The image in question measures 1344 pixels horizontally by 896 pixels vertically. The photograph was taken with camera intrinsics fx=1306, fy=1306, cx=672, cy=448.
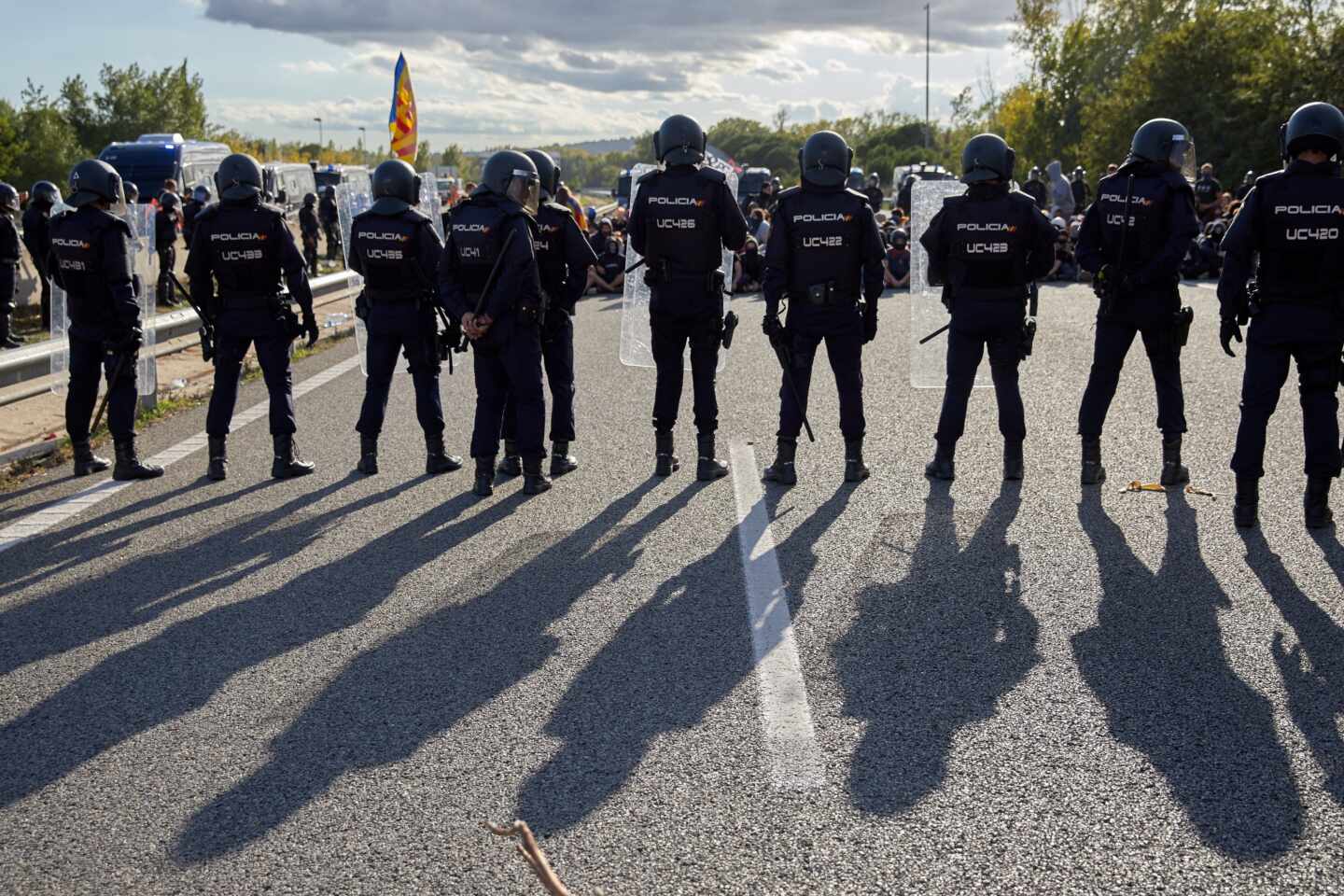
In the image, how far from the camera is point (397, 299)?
25.6 ft

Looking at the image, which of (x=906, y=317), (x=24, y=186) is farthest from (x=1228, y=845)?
(x=24, y=186)

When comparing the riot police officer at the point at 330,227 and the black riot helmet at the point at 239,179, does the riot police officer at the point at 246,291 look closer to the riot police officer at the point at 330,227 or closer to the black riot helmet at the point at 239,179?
the black riot helmet at the point at 239,179

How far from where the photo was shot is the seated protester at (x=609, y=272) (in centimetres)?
2097

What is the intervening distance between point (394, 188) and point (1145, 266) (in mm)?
4258

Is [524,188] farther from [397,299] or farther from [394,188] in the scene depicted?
[397,299]

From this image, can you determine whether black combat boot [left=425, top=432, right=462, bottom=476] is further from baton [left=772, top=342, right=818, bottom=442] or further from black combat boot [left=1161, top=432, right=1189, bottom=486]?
black combat boot [left=1161, top=432, right=1189, bottom=486]

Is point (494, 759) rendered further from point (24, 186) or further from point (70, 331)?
point (24, 186)

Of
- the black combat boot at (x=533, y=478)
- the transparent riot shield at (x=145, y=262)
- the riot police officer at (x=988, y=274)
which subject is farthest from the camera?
the transparent riot shield at (x=145, y=262)

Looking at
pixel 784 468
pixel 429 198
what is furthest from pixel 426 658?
pixel 429 198

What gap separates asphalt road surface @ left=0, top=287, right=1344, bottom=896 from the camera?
3.16 metres

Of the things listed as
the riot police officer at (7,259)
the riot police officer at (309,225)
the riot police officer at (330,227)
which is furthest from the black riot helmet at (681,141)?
the riot police officer at (330,227)

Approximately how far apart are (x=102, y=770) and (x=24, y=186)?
58.5m

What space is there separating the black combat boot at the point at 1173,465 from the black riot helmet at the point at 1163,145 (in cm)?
144

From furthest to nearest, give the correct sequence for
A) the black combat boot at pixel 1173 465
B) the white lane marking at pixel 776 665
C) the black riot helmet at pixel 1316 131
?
the black combat boot at pixel 1173 465, the black riot helmet at pixel 1316 131, the white lane marking at pixel 776 665
